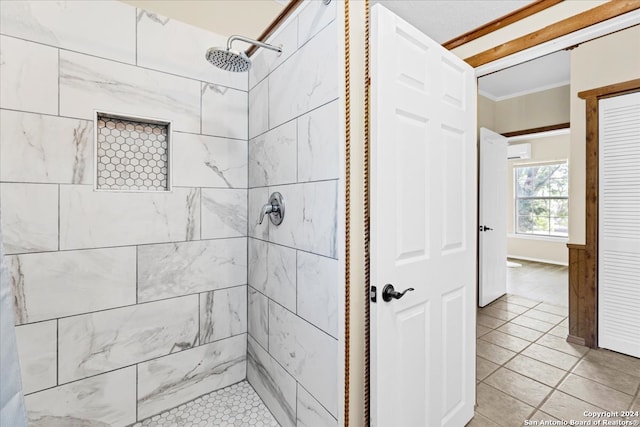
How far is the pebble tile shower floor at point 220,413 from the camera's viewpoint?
1679mm

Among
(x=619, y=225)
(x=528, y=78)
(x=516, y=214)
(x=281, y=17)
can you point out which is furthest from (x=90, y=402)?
(x=516, y=214)

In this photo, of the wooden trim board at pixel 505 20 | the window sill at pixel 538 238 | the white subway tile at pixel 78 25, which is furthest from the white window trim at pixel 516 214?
the white subway tile at pixel 78 25

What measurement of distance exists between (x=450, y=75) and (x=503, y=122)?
155 inches

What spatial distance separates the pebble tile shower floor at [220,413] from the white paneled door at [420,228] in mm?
869

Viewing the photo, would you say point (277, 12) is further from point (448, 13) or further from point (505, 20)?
point (505, 20)

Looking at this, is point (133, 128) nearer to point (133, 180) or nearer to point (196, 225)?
point (133, 180)

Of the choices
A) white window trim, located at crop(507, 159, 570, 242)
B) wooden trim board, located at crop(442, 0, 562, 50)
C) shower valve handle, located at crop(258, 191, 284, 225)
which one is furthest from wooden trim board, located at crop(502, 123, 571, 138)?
shower valve handle, located at crop(258, 191, 284, 225)

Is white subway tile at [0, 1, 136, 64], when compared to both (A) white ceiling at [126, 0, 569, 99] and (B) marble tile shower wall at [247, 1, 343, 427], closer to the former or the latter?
(A) white ceiling at [126, 0, 569, 99]

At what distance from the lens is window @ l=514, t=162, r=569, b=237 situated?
5746mm

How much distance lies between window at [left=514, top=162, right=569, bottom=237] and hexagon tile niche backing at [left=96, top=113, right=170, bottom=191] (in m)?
6.63

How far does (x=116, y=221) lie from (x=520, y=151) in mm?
6657

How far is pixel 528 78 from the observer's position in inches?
161

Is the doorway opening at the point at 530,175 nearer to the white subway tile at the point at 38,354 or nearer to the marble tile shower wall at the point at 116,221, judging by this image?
the marble tile shower wall at the point at 116,221

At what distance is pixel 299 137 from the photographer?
1488 mm
